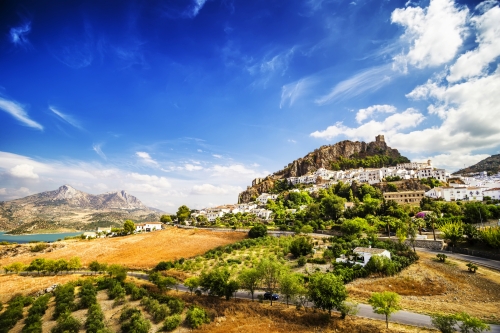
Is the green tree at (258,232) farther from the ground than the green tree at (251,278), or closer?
farther from the ground

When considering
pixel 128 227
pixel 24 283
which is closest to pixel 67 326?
pixel 24 283

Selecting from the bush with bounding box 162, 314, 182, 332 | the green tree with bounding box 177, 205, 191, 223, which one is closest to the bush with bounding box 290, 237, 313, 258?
the bush with bounding box 162, 314, 182, 332

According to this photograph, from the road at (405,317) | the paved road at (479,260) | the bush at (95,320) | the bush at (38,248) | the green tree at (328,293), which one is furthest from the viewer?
the bush at (38,248)

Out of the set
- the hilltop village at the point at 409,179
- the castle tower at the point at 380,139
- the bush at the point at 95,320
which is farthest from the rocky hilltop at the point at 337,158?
the bush at the point at 95,320

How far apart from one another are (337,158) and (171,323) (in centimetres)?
14211

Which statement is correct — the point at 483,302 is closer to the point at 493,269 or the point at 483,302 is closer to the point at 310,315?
the point at 493,269

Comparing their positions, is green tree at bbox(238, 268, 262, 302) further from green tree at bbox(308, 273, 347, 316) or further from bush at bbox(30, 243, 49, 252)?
bush at bbox(30, 243, 49, 252)

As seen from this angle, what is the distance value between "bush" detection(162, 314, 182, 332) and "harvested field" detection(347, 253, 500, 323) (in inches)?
786

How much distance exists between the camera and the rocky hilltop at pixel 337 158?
14038cm

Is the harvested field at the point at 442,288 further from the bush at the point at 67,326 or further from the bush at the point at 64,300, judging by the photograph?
the bush at the point at 64,300

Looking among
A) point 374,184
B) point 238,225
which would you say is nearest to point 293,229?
point 238,225

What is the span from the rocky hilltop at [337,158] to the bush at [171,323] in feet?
370

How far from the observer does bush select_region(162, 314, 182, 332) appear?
2445cm

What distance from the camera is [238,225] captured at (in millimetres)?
80062
